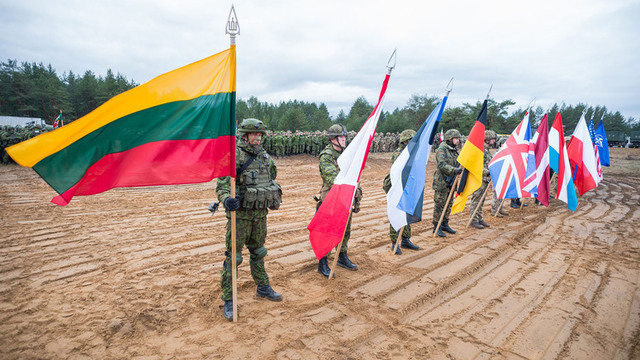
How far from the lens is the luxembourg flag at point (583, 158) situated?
27.3ft

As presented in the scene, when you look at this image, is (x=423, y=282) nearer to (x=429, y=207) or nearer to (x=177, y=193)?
(x=429, y=207)

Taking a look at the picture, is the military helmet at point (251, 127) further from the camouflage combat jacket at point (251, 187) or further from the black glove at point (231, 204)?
the black glove at point (231, 204)

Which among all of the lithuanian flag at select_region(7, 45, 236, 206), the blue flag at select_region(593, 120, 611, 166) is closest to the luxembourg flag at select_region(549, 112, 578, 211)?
the blue flag at select_region(593, 120, 611, 166)

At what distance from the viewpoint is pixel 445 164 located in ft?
22.1

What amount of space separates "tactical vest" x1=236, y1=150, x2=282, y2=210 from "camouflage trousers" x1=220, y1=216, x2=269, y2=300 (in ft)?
0.79

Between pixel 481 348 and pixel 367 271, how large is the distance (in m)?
2.03

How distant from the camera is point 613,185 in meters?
15.6

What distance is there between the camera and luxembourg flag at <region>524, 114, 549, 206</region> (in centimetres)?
731

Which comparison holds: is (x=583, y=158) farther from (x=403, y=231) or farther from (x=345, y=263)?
(x=345, y=263)

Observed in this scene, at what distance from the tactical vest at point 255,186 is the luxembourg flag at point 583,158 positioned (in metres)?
9.17

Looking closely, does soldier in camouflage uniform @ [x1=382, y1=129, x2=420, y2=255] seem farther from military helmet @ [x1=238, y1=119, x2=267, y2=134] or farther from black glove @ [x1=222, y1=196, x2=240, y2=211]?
black glove @ [x1=222, y1=196, x2=240, y2=211]

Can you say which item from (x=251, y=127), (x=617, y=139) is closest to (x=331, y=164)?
(x=251, y=127)

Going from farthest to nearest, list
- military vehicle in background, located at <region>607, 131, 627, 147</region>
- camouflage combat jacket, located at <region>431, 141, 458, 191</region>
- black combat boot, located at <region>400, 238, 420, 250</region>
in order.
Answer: military vehicle in background, located at <region>607, 131, 627, 147</region>, camouflage combat jacket, located at <region>431, 141, 458, 191</region>, black combat boot, located at <region>400, 238, 420, 250</region>

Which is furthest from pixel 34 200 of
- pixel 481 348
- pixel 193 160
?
pixel 481 348
